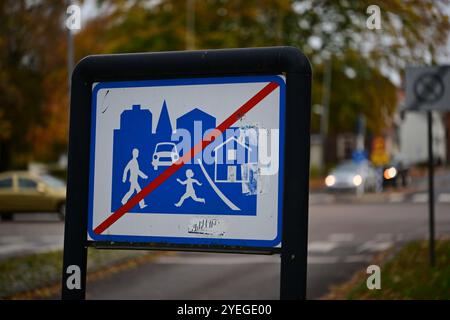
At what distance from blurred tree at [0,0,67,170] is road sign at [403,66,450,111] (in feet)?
101

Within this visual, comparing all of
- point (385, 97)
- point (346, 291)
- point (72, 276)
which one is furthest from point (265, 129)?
point (385, 97)

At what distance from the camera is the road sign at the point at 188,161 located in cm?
404

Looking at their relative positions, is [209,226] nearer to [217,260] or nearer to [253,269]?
[253,269]

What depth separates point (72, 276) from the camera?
14.1 ft

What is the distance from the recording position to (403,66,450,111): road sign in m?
10.1

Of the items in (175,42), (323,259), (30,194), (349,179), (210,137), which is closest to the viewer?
(210,137)

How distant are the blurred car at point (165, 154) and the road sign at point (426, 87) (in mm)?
Answer: 6477

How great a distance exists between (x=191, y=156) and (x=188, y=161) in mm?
29

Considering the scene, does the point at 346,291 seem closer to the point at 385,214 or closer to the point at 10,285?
the point at 10,285

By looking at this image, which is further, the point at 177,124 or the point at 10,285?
the point at 10,285

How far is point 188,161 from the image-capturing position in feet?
13.5

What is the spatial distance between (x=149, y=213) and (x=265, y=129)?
737 mm

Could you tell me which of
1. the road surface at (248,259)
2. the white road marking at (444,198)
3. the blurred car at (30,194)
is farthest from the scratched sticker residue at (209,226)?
the white road marking at (444,198)

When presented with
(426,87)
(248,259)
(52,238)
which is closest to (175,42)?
(52,238)
